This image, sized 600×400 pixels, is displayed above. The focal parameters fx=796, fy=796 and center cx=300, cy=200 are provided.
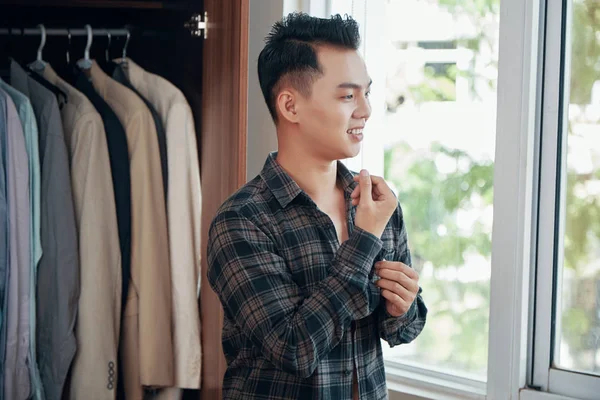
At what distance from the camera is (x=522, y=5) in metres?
1.88

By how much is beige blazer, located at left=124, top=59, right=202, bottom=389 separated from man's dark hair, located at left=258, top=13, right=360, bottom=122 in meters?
0.64

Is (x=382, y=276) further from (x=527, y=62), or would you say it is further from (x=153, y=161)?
(x=153, y=161)

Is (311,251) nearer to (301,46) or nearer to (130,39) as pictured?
(301,46)

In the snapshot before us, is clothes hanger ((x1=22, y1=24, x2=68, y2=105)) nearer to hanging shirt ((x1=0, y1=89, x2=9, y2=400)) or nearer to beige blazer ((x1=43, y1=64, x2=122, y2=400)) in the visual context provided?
beige blazer ((x1=43, y1=64, x2=122, y2=400))

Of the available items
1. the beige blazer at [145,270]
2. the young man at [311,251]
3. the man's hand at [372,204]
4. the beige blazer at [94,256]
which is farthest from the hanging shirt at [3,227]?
the man's hand at [372,204]

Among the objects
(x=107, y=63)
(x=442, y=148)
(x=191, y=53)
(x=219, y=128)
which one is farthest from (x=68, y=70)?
(x=442, y=148)

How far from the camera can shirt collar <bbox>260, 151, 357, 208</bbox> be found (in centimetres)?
148

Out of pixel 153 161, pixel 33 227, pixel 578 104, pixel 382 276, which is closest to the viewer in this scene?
pixel 382 276

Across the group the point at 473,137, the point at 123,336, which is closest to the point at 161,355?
the point at 123,336

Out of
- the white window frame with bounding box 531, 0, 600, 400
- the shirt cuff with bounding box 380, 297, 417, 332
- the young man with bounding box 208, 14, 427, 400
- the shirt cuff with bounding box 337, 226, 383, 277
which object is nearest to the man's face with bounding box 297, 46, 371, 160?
the young man with bounding box 208, 14, 427, 400

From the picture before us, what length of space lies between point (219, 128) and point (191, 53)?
1.01 ft

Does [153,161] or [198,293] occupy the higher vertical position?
[153,161]

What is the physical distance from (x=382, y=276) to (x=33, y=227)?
1.01m

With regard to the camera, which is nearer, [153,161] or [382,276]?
[382,276]
